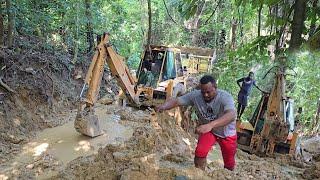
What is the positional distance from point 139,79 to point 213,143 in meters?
7.17

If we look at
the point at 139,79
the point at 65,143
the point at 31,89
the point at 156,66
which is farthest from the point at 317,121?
the point at 31,89

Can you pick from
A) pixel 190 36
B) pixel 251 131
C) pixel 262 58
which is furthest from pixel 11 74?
pixel 190 36

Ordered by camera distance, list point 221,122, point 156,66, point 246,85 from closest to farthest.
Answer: point 221,122 → point 246,85 → point 156,66

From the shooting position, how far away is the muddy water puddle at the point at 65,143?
7.73m

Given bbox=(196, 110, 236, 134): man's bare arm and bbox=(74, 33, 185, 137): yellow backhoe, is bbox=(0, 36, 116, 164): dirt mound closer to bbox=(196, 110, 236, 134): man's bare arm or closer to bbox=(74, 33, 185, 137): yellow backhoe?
bbox=(74, 33, 185, 137): yellow backhoe

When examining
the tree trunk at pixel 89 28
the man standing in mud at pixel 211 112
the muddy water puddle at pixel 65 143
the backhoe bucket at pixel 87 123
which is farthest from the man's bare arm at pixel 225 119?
the tree trunk at pixel 89 28

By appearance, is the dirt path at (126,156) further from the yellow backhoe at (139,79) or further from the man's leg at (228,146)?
the yellow backhoe at (139,79)

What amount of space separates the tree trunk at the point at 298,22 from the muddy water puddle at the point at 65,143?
4953 millimetres

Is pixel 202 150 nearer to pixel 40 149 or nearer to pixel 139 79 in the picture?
pixel 40 149

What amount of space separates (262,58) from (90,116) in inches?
214

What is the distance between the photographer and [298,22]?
4.33 metres

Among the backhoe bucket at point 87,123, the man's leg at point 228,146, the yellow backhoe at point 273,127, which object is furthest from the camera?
the yellow backhoe at point 273,127

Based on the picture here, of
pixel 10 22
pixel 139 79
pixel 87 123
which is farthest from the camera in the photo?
pixel 139 79

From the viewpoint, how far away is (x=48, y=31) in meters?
13.8
